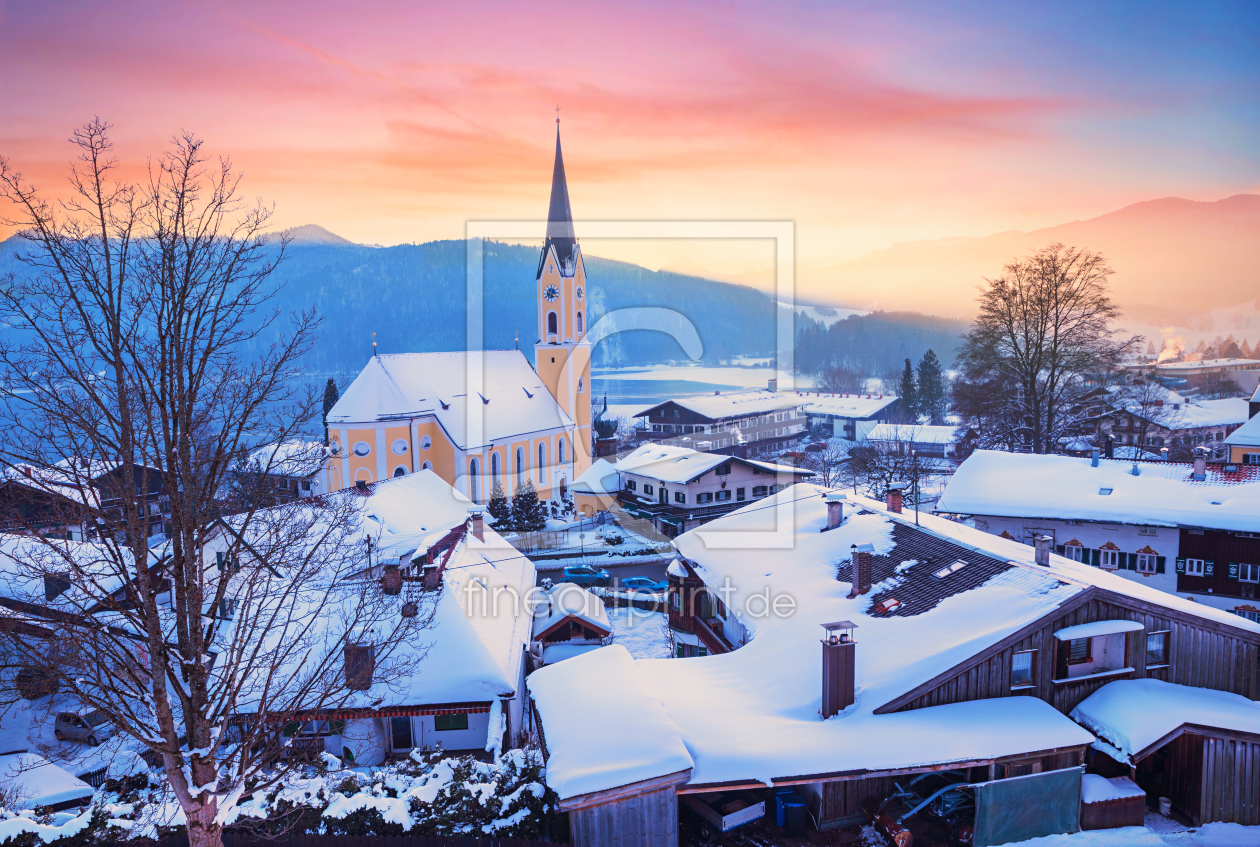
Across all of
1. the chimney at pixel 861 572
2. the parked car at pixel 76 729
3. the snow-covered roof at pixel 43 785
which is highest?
the chimney at pixel 861 572

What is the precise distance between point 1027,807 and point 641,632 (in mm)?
14319

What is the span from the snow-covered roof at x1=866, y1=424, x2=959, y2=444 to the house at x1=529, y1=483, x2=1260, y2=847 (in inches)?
1933

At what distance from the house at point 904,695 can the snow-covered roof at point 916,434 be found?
161ft

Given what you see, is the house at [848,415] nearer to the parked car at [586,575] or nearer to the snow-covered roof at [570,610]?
the parked car at [586,575]

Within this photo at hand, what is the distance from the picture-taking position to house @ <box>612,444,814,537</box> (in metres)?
37.4

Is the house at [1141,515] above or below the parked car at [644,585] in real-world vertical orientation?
above

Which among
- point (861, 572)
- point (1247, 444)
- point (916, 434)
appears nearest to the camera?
point (861, 572)

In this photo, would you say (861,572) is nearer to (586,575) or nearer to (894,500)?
(894,500)

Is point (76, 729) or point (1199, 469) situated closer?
point (76, 729)

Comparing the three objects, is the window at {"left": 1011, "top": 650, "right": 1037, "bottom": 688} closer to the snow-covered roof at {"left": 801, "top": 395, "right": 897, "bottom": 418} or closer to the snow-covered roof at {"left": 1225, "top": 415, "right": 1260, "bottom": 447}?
the snow-covered roof at {"left": 1225, "top": 415, "right": 1260, "bottom": 447}

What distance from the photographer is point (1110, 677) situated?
1295 centimetres

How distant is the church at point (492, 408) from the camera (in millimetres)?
41531

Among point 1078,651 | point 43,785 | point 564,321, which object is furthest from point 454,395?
point 1078,651

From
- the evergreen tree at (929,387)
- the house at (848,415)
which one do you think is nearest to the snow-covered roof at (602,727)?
the house at (848,415)
